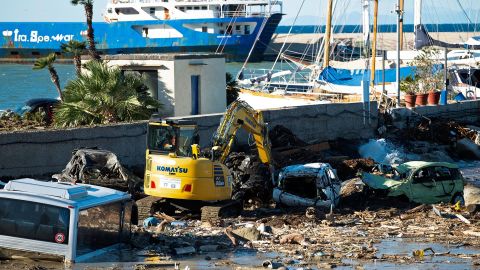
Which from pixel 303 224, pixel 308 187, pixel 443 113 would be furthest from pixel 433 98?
pixel 303 224

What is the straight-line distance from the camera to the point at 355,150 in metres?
30.8

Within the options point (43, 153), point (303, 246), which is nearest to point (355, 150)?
point (43, 153)

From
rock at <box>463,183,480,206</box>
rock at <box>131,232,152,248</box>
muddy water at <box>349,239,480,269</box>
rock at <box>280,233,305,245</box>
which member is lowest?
rock at <box>463,183,480,206</box>

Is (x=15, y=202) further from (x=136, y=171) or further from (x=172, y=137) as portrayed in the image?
(x=136, y=171)

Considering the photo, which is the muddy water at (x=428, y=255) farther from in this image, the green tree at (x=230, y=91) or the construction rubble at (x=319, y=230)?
the green tree at (x=230, y=91)

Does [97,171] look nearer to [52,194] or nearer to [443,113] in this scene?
[52,194]

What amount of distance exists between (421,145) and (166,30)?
7921cm

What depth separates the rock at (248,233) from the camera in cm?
1650

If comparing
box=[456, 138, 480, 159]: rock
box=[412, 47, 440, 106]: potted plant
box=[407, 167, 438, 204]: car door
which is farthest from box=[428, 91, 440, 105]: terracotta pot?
box=[407, 167, 438, 204]: car door

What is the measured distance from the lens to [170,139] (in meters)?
18.5

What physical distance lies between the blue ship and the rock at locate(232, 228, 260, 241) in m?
87.7

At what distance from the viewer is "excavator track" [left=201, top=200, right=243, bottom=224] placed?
61.0 feet

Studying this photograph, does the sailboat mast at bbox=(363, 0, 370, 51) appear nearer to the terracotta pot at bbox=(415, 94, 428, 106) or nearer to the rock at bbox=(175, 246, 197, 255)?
the terracotta pot at bbox=(415, 94, 428, 106)

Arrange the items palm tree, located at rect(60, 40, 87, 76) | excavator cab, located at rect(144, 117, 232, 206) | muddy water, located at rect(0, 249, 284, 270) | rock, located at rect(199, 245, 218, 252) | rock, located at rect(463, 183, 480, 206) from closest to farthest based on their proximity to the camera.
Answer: muddy water, located at rect(0, 249, 284, 270), rock, located at rect(199, 245, 218, 252), excavator cab, located at rect(144, 117, 232, 206), rock, located at rect(463, 183, 480, 206), palm tree, located at rect(60, 40, 87, 76)
